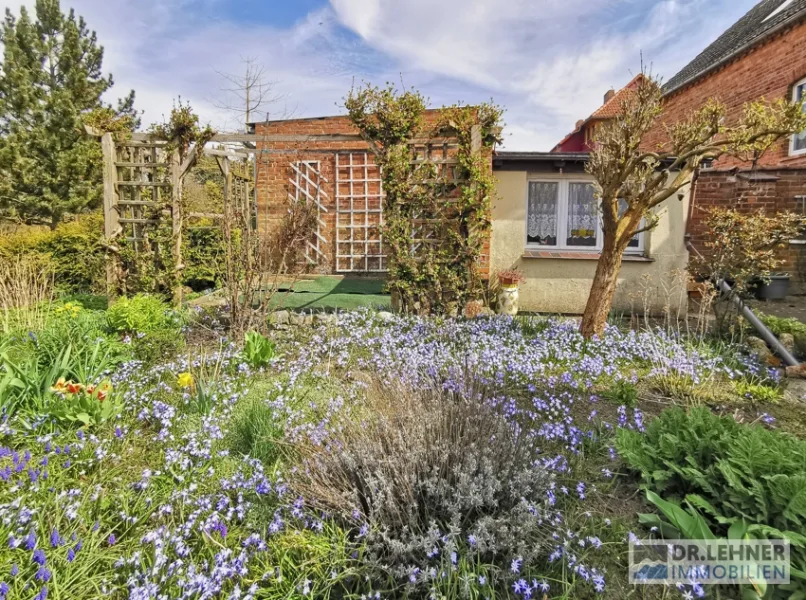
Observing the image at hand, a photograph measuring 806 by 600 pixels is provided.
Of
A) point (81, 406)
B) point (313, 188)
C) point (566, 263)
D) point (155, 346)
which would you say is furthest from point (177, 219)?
point (566, 263)

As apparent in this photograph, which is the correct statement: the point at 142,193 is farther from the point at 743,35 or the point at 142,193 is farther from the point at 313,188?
the point at 743,35

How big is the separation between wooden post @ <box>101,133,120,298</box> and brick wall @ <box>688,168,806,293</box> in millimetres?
9054

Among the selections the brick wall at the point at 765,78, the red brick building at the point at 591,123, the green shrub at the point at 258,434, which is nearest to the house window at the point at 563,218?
the brick wall at the point at 765,78

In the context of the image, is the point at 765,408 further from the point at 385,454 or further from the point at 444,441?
the point at 385,454

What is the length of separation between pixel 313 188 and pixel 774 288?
935 centimetres

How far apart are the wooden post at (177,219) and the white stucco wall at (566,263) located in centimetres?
494

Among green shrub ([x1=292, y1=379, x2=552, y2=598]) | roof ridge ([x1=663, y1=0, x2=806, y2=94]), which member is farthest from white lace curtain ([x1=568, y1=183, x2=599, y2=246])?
green shrub ([x1=292, y1=379, x2=552, y2=598])

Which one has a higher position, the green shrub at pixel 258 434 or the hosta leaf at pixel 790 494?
the hosta leaf at pixel 790 494

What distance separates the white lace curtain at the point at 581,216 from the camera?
7473 mm

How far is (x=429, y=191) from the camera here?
5508 millimetres

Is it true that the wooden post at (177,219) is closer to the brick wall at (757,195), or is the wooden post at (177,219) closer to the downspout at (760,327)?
the downspout at (760,327)

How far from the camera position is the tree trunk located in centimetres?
445

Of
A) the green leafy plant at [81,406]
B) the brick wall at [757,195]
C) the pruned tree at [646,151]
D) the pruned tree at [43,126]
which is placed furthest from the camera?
the pruned tree at [43,126]

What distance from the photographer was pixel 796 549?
154 centimetres
